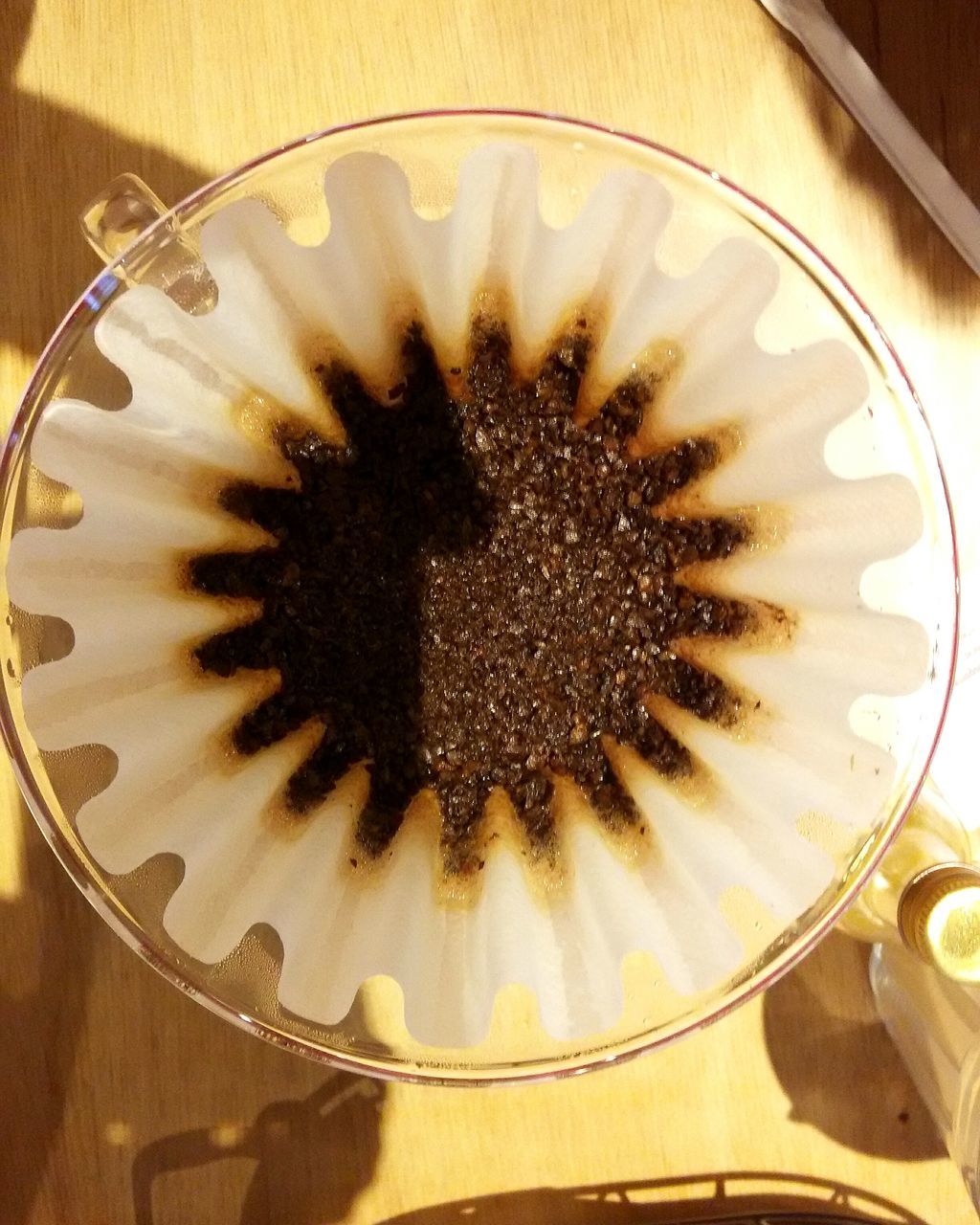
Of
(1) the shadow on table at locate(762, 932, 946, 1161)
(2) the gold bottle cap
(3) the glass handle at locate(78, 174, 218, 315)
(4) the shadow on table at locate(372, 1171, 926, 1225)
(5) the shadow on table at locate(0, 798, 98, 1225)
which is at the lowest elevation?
(4) the shadow on table at locate(372, 1171, 926, 1225)

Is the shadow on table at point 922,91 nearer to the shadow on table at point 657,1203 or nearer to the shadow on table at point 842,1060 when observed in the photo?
the shadow on table at point 842,1060

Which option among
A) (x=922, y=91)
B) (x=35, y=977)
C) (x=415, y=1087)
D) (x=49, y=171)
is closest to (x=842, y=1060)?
(x=415, y=1087)

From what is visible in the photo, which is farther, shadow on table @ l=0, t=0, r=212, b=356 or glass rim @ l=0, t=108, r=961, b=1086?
shadow on table @ l=0, t=0, r=212, b=356

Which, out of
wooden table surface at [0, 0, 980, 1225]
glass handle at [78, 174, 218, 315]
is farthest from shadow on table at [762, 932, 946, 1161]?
glass handle at [78, 174, 218, 315]

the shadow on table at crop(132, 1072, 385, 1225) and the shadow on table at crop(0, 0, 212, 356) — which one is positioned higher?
the shadow on table at crop(0, 0, 212, 356)

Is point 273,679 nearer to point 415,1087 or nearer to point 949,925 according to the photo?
point 415,1087

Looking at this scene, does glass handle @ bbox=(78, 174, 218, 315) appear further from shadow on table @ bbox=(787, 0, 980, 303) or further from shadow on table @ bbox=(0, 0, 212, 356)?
shadow on table @ bbox=(787, 0, 980, 303)
